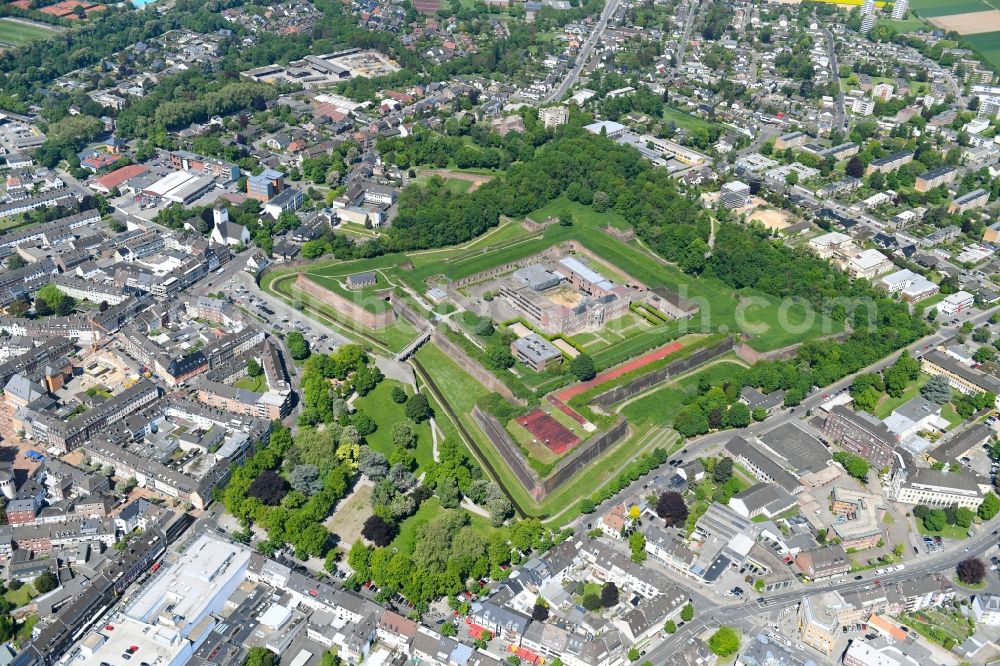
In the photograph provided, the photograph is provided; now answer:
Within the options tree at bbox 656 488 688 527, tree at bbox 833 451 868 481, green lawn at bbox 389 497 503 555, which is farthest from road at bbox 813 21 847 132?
green lawn at bbox 389 497 503 555

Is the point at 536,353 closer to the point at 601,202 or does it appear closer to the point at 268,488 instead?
the point at 268,488

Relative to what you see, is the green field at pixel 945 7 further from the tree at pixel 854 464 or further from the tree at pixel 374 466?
the tree at pixel 374 466

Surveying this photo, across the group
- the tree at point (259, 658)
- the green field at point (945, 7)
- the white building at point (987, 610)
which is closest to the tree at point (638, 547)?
the white building at point (987, 610)

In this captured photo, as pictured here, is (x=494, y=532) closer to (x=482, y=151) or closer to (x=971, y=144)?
(x=482, y=151)

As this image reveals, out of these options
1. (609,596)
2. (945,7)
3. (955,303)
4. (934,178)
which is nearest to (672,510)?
(609,596)

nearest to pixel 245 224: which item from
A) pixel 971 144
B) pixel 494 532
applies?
pixel 494 532

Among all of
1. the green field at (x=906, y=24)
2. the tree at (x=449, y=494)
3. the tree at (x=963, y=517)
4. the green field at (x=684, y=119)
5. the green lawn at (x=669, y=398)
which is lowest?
the green field at (x=684, y=119)
